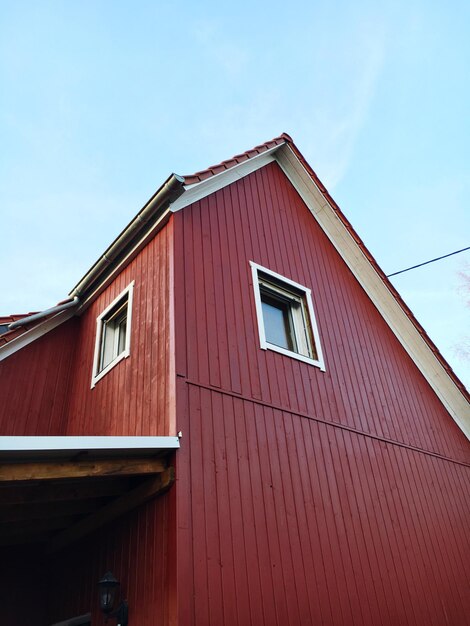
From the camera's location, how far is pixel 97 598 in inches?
166

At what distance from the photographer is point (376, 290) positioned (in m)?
7.78

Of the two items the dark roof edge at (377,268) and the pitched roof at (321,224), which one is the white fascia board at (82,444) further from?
the dark roof edge at (377,268)

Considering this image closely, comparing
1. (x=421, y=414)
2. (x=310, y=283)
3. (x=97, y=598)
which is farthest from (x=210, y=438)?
(x=421, y=414)

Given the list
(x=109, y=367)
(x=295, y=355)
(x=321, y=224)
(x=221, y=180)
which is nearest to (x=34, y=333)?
(x=109, y=367)

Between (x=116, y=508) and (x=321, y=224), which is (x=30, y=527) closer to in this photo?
(x=116, y=508)

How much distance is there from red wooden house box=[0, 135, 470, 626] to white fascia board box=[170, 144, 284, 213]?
31mm

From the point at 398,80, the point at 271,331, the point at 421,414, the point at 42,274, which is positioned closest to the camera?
the point at 271,331

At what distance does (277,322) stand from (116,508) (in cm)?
293

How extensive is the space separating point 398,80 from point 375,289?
487cm

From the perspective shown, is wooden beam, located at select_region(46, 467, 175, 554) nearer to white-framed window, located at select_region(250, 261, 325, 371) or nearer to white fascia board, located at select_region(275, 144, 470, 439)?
white-framed window, located at select_region(250, 261, 325, 371)

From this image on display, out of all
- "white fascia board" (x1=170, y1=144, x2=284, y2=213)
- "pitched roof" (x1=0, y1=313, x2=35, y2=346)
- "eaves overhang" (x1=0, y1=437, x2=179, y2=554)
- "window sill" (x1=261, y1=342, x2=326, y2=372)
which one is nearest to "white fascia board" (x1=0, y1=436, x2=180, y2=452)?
"eaves overhang" (x1=0, y1=437, x2=179, y2=554)

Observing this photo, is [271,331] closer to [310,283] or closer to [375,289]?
[310,283]

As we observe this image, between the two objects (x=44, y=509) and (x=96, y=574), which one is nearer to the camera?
(x=44, y=509)

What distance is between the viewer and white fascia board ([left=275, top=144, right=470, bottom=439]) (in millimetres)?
7527
